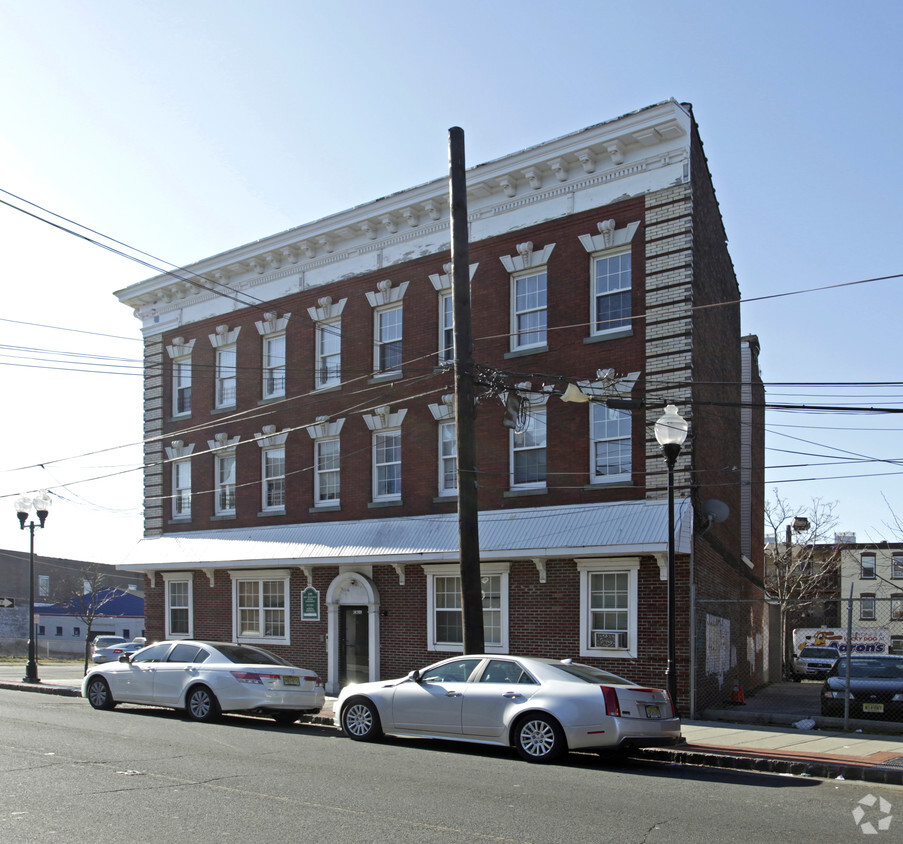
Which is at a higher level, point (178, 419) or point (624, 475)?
point (178, 419)

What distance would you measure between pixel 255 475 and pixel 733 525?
1235cm

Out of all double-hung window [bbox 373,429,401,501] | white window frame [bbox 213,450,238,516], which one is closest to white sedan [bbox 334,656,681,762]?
double-hung window [bbox 373,429,401,501]

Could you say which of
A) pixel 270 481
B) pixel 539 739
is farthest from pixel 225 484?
pixel 539 739

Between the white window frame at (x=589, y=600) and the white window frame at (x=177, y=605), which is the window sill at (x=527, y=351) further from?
the white window frame at (x=177, y=605)

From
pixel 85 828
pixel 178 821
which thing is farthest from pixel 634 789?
pixel 85 828

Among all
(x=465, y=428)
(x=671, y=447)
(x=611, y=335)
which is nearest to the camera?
(x=671, y=447)

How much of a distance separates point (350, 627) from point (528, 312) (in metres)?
8.18

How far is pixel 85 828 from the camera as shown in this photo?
7570 millimetres

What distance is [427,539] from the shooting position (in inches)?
805

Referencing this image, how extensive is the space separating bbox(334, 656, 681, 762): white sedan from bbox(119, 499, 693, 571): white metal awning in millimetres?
5132

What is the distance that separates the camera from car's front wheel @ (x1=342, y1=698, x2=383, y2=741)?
1351cm

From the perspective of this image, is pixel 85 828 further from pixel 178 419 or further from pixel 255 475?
pixel 178 419

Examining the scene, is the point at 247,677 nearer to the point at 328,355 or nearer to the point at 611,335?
the point at 611,335

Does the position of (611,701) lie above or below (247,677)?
above
